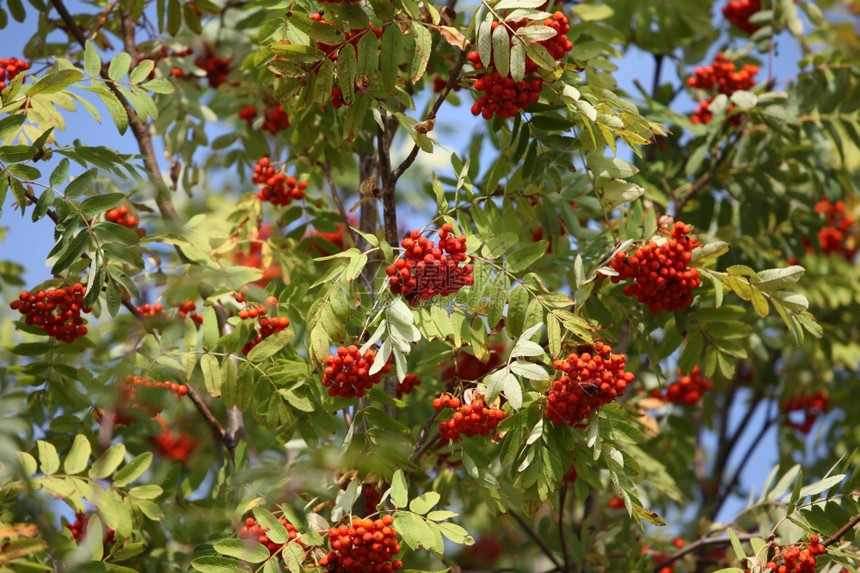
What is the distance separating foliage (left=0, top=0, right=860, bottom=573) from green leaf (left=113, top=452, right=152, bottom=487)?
0.04 feet

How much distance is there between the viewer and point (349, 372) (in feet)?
8.11

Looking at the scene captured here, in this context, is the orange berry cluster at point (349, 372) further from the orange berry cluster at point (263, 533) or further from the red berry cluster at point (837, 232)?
the red berry cluster at point (837, 232)

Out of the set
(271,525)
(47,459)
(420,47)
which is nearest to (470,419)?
(271,525)

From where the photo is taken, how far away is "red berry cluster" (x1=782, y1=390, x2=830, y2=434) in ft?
16.3

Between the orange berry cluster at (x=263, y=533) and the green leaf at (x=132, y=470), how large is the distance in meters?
0.36

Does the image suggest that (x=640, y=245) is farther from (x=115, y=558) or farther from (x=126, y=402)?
(x=115, y=558)

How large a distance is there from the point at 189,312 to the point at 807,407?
11.3ft

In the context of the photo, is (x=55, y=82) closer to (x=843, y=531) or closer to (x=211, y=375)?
(x=211, y=375)

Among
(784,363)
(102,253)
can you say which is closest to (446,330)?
(102,253)

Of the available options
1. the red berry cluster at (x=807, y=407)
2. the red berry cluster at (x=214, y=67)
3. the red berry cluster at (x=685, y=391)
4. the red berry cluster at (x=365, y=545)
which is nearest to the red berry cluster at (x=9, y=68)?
the red berry cluster at (x=214, y=67)

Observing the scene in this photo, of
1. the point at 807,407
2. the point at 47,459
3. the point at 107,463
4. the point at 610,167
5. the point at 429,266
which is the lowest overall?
the point at 807,407

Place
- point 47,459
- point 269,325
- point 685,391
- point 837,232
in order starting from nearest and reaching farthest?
1. point 47,459
2. point 269,325
3. point 685,391
4. point 837,232

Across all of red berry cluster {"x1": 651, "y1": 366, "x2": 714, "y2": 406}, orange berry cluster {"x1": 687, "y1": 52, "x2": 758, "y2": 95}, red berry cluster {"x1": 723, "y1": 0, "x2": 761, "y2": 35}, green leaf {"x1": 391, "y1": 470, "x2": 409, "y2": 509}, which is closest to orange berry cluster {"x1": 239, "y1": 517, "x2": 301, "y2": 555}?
green leaf {"x1": 391, "y1": 470, "x2": 409, "y2": 509}

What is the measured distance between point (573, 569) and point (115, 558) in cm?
165
